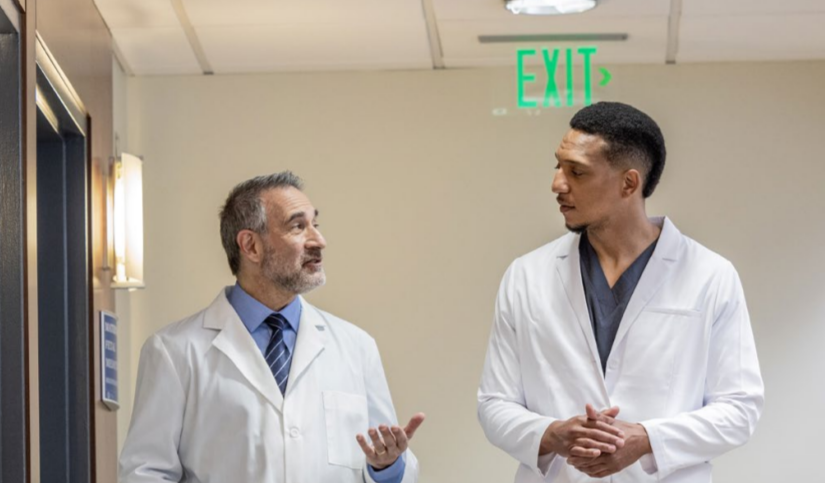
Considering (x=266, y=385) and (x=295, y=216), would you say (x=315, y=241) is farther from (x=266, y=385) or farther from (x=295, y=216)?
(x=266, y=385)

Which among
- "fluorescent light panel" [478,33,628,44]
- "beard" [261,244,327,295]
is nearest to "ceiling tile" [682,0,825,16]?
"fluorescent light panel" [478,33,628,44]

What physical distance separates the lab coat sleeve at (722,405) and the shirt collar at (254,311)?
846 mm

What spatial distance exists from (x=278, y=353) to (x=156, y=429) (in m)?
0.33

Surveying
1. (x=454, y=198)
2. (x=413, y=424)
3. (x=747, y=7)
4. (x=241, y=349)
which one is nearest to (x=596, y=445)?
(x=413, y=424)

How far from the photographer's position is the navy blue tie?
3.05 m

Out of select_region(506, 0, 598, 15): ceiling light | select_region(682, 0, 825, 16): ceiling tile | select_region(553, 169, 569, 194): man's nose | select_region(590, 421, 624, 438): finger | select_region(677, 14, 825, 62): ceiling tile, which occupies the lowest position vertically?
select_region(590, 421, 624, 438): finger

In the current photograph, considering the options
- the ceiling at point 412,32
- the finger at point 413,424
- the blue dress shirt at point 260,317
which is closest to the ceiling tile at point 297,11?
the ceiling at point 412,32

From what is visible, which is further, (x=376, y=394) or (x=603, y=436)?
(x=376, y=394)

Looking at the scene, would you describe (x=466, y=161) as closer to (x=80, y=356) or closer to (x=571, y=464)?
(x=80, y=356)

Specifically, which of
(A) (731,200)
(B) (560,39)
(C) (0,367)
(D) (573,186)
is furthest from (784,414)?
(C) (0,367)

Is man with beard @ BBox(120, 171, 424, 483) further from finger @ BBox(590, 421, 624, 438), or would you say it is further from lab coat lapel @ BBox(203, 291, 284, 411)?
finger @ BBox(590, 421, 624, 438)

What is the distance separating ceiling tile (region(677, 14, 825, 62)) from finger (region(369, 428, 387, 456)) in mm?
2404

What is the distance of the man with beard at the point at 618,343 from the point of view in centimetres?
283

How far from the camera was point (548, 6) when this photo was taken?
4.59 metres
